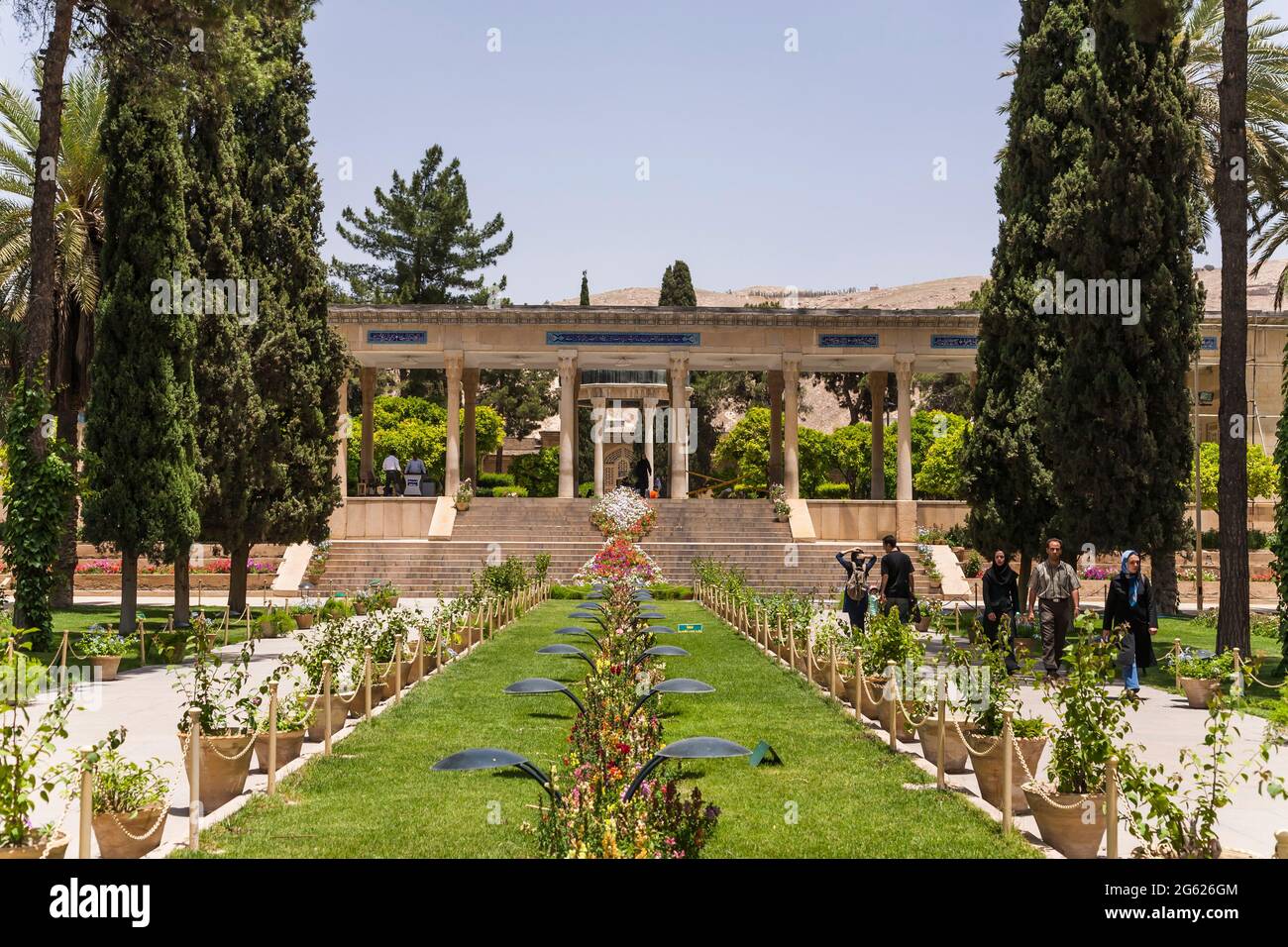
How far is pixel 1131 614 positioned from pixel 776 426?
1223 inches

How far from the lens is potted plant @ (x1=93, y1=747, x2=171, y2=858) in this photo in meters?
7.34

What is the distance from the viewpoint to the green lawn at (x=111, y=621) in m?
18.3

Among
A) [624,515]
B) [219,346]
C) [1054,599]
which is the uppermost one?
[219,346]

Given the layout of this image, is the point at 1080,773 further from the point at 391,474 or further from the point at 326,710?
the point at 391,474

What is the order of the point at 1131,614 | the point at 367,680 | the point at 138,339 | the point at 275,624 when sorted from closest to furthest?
the point at 367,680
the point at 1131,614
the point at 138,339
the point at 275,624

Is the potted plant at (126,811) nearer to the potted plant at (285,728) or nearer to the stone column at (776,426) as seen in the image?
the potted plant at (285,728)

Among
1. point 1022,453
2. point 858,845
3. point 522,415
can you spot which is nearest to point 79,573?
point 1022,453

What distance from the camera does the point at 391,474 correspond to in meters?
50.8

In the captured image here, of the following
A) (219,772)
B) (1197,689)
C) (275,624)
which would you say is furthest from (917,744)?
(275,624)

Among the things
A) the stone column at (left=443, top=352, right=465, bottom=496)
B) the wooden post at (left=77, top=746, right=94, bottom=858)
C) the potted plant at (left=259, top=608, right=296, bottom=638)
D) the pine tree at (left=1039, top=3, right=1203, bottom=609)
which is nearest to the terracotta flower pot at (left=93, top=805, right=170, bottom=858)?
the wooden post at (left=77, top=746, right=94, bottom=858)

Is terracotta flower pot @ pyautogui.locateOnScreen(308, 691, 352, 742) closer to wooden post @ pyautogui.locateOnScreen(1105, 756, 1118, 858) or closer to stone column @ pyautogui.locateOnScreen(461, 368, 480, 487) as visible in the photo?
wooden post @ pyautogui.locateOnScreen(1105, 756, 1118, 858)

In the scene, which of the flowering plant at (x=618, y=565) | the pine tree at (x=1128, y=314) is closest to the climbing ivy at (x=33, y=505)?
the flowering plant at (x=618, y=565)

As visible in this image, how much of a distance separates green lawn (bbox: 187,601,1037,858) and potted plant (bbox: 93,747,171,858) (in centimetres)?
37
